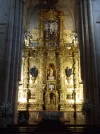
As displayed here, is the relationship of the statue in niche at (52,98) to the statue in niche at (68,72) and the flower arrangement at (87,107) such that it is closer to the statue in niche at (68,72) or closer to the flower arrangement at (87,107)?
the statue in niche at (68,72)

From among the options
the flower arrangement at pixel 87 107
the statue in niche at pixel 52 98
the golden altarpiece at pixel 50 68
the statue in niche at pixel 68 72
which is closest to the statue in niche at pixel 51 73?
the golden altarpiece at pixel 50 68

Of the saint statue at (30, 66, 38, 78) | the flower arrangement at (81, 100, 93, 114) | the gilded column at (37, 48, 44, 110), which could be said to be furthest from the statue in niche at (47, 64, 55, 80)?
the flower arrangement at (81, 100, 93, 114)

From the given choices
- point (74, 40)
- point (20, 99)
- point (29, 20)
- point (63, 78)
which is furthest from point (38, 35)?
point (20, 99)

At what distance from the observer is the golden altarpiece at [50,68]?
2156cm

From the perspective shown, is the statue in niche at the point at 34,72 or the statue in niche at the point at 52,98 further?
the statue in niche at the point at 34,72

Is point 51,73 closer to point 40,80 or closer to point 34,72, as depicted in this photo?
point 40,80

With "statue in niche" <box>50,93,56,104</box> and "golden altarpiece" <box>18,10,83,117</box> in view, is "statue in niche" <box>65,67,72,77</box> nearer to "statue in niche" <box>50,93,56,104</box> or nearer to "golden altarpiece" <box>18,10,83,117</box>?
"golden altarpiece" <box>18,10,83,117</box>

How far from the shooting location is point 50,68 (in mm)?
22891

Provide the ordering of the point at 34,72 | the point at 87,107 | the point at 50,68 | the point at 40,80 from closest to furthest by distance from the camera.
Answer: the point at 87,107 → the point at 40,80 → the point at 34,72 → the point at 50,68

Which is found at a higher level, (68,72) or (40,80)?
(68,72)

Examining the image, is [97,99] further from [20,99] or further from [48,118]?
[20,99]

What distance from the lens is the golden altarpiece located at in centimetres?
2156

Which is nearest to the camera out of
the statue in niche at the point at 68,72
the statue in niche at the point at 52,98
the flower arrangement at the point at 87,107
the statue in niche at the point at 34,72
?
the flower arrangement at the point at 87,107

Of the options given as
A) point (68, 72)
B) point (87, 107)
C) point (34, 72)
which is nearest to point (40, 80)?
point (34, 72)
